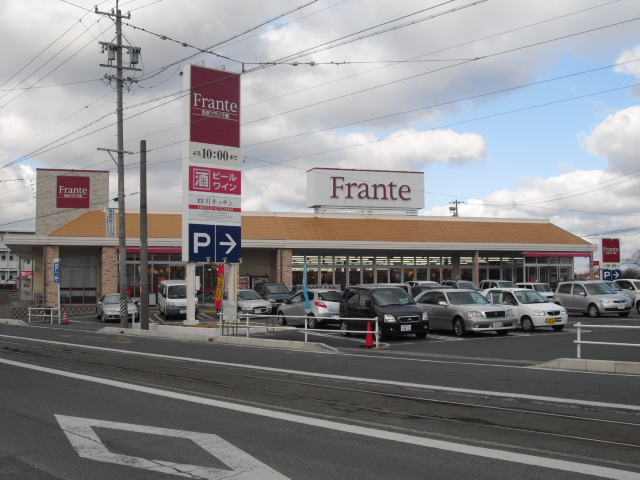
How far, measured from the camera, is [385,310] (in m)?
19.2

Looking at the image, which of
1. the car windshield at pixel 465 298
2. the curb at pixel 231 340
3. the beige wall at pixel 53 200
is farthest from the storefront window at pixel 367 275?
the car windshield at pixel 465 298

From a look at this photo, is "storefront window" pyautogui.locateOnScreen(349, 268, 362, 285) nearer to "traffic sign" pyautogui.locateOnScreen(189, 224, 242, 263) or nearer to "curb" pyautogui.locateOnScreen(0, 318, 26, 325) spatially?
"traffic sign" pyautogui.locateOnScreen(189, 224, 242, 263)

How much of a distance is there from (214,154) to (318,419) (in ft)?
59.9

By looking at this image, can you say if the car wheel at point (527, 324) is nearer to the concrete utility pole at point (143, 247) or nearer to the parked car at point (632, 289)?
the parked car at point (632, 289)

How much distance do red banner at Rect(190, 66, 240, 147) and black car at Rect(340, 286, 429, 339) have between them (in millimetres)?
8702

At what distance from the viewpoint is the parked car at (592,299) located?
26188 mm

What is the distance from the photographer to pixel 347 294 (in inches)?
827

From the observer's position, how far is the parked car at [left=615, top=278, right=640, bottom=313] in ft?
99.2

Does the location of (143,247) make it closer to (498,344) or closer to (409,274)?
(498,344)

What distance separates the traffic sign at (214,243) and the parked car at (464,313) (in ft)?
26.6

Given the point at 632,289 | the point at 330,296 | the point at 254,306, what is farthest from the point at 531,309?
the point at 632,289

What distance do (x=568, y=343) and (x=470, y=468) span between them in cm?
1283

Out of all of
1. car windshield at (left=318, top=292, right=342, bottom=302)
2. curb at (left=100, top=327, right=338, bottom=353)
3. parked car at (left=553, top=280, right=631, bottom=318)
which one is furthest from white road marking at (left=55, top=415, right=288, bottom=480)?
parked car at (left=553, top=280, right=631, bottom=318)

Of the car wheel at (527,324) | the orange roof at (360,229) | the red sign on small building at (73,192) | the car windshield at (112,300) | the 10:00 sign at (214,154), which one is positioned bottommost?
the car wheel at (527,324)
